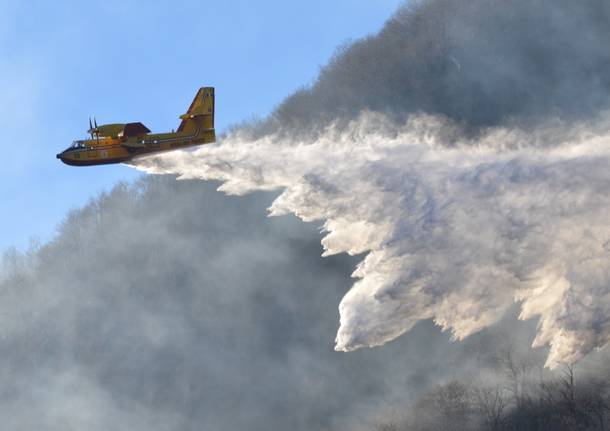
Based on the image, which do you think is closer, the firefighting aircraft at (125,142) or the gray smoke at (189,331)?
the firefighting aircraft at (125,142)

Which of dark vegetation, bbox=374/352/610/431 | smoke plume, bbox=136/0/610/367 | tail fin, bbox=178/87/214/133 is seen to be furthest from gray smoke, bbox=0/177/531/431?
tail fin, bbox=178/87/214/133

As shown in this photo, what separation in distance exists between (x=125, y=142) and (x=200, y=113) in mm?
3798

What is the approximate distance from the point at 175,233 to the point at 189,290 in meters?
5.80

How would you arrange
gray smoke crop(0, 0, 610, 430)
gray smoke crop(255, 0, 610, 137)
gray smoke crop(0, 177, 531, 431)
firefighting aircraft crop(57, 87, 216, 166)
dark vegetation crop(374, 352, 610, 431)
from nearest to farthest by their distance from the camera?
1. gray smoke crop(0, 0, 610, 430)
2. firefighting aircraft crop(57, 87, 216, 166)
3. dark vegetation crop(374, 352, 610, 431)
4. gray smoke crop(0, 177, 531, 431)
5. gray smoke crop(255, 0, 610, 137)

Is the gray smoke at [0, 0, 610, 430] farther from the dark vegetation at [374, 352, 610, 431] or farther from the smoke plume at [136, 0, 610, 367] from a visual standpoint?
the dark vegetation at [374, 352, 610, 431]

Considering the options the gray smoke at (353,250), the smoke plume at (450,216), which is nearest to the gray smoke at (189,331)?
the gray smoke at (353,250)

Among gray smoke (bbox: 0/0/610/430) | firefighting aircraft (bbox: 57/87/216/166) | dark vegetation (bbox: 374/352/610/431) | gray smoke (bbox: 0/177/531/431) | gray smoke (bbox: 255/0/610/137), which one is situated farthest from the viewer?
gray smoke (bbox: 255/0/610/137)

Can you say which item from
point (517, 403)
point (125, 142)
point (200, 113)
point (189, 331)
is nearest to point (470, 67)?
point (189, 331)

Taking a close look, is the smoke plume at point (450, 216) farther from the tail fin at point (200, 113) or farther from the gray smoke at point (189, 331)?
the gray smoke at point (189, 331)

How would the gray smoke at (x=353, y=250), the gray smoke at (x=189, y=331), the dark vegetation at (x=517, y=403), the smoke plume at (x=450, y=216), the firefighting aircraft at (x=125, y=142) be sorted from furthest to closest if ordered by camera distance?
the gray smoke at (x=189, y=331) < the dark vegetation at (x=517, y=403) < the firefighting aircraft at (x=125, y=142) < the gray smoke at (x=353, y=250) < the smoke plume at (x=450, y=216)

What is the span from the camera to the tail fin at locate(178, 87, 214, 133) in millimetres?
65250

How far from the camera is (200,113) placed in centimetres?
6575

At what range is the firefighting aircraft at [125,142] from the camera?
6488 cm

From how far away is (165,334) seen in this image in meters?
90.8
